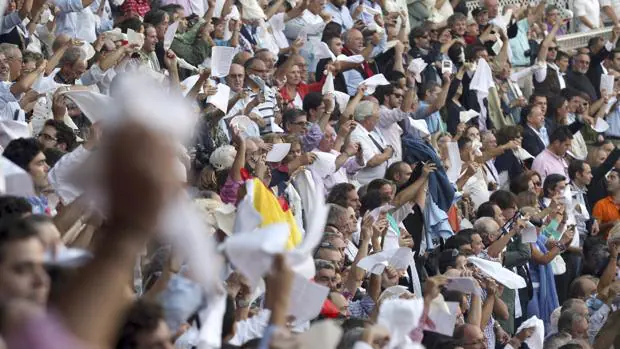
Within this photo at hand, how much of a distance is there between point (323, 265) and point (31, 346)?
597 cm

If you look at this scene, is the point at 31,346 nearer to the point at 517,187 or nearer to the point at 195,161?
the point at 195,161

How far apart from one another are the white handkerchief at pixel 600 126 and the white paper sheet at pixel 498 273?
6.71 m

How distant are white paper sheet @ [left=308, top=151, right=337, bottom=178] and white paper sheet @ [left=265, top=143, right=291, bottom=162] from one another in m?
0.76

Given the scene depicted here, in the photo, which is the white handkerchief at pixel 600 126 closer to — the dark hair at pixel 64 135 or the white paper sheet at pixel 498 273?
the white paper sheet at pixel 498 273

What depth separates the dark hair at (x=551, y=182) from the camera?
43.3 feet

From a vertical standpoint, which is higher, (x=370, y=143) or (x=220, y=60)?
(x=220, y=60)

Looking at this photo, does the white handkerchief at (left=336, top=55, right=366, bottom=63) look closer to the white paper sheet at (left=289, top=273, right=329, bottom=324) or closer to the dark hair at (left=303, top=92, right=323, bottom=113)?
the dark hair at (left=303, top=92, right=323, bottom=113)

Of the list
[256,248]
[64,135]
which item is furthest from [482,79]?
[256,248]

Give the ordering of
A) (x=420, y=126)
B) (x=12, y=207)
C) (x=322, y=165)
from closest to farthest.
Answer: (x=12, y=207)
(x=322, y=165)
(x=420, y=126)

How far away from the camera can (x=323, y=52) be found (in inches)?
542

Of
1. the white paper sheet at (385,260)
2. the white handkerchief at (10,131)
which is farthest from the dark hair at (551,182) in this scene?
the white handkerchief at (10,131)

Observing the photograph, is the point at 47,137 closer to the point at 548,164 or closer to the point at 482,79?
the point at 548,164

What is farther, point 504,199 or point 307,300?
point 504,199

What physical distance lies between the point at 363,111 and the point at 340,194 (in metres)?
2.37
